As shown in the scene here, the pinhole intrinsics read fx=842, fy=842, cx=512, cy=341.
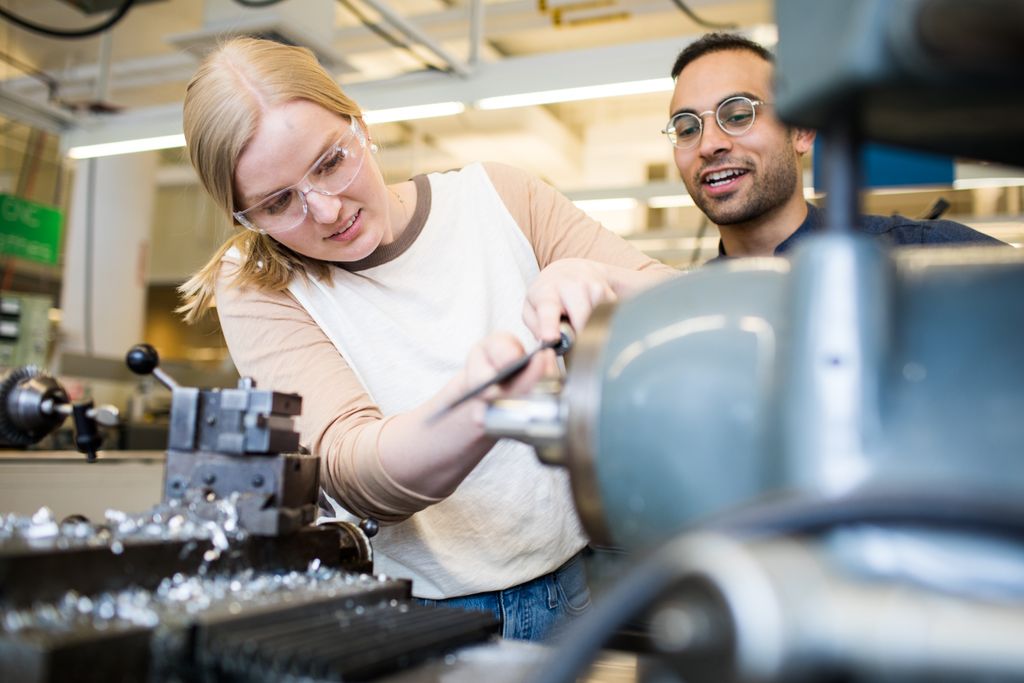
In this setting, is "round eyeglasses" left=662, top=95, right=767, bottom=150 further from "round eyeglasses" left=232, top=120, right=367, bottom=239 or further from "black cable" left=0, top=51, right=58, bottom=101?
"black cable" left=0, top=51, right=58, bottom=101

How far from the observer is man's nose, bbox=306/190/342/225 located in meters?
1.10

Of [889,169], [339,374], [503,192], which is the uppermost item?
A: [889,169]

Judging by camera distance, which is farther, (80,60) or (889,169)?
(80,60)

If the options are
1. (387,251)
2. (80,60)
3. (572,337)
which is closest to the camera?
(572,337)

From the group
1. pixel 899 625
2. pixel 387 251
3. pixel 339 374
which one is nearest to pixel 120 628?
pixel 899 625

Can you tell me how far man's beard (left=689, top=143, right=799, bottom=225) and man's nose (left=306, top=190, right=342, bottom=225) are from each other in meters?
0.93

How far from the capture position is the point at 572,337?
2.63 ft

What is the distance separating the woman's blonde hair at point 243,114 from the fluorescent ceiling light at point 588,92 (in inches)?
66.3

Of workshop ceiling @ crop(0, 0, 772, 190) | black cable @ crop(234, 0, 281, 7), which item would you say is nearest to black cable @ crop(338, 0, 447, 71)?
workshop ceiling @ crop(0, 0, 772, 190)

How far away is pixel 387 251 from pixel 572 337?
50cm

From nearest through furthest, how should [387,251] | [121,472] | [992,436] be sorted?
[992,436]
[387,251]
[121,472]

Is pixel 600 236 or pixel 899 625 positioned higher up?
pixel 600 236

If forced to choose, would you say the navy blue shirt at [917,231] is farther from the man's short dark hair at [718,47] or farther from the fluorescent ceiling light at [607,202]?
the fluorescent ceiling light at [607,202]

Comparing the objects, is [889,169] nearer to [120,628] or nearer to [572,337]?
[572,337]
